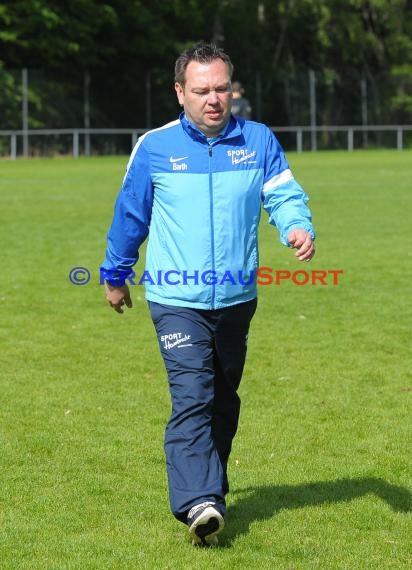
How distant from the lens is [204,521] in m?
4.91

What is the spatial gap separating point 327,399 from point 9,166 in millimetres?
30082

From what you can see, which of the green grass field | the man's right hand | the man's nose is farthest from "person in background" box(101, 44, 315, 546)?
the green grass field

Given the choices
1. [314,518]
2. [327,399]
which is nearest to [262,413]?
[327,399]

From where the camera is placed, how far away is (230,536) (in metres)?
5.28

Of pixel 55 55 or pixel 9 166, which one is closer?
pixel 9 166

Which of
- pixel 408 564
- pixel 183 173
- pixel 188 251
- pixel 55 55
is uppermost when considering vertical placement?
pixel 55 55

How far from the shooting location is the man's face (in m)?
5.09

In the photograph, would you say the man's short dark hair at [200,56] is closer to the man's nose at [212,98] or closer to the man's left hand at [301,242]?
the man's nose at [212,98]

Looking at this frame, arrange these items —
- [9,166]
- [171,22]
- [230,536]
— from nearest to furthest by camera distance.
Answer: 1. [230,536]
2. [9,166]
3. [171,22]

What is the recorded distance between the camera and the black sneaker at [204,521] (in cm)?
491

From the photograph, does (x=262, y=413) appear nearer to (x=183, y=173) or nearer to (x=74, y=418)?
(x=74, y=418)

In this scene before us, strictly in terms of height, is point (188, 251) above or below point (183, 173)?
below

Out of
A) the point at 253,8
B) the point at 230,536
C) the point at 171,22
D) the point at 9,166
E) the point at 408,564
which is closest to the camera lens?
the point at 408,564

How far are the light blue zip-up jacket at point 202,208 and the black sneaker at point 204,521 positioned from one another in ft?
2.86
